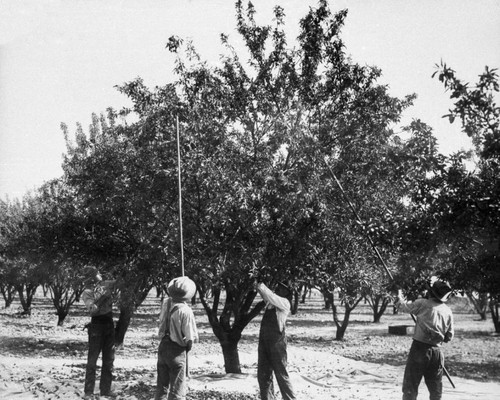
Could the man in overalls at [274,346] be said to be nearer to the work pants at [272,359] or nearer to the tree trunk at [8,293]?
the work pants at [272,359]

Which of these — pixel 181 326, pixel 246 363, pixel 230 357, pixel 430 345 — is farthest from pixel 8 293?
pixel 430 345

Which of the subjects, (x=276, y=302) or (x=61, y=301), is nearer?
(x=276, y=302)

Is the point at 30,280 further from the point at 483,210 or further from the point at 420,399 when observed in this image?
the point at 483,210

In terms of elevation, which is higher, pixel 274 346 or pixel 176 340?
pixel 176 340

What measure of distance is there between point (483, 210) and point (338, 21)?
5.40m

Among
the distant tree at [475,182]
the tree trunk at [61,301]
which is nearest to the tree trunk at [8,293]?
the tree trunk at [61,301]

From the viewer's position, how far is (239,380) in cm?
1032

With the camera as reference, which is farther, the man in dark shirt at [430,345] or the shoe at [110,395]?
the shoe at [110,395]

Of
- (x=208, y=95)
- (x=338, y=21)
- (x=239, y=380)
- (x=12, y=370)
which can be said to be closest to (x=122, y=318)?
(x=12, y=370)

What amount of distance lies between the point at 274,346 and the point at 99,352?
2.73 meters

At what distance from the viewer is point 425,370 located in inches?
272

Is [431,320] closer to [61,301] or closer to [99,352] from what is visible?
[99,352]

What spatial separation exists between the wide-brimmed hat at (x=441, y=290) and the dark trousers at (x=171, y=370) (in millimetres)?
3533

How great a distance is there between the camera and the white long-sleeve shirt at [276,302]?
24.2ft
